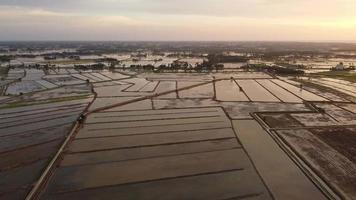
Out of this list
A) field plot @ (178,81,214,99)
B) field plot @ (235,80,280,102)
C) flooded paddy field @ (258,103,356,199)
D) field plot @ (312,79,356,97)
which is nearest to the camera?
flooded paddy field @ (258,103,356,199)

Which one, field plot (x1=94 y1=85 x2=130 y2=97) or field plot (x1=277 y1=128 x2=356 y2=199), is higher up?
field plot (x1=277 y1=128 x2=356 y2=199)

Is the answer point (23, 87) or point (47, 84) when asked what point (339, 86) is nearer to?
point (47, 84)

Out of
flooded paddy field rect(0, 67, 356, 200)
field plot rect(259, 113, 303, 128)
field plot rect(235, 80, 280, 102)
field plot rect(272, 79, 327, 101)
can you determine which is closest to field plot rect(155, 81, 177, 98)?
flooded paddy field rect(0, 67, 356, 200)

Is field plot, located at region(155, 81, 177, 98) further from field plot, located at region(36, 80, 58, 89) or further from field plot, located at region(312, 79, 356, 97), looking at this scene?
field plot, located at region(312, 79, 356, 97)

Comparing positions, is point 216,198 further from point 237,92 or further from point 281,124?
point 237,92

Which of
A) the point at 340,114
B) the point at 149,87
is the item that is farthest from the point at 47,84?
the point at 340,114

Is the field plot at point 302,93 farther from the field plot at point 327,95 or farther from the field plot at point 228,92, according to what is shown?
the field plot at point 228,92

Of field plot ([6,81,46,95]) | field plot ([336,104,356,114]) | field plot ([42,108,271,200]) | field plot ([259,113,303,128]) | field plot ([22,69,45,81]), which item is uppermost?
field plot ([42,108,271,200])
